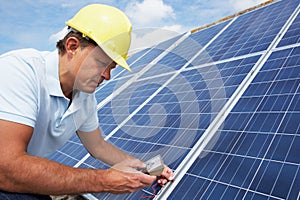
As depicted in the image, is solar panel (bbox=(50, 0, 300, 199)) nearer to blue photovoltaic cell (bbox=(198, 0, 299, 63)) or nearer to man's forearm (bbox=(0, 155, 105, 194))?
blue photovoltaic cell (bbox=(198, 0, 299, 63))

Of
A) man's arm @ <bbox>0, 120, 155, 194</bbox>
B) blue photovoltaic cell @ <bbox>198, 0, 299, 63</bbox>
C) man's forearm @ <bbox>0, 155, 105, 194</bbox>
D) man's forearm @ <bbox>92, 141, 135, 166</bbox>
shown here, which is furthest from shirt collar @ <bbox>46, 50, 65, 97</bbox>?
blue photovoltaic cell @ <bbox>198, 0, 299, 63</bbox>

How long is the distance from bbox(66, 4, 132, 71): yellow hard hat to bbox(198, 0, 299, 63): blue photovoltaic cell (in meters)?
3.81

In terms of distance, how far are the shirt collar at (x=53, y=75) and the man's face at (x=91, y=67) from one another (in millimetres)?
209

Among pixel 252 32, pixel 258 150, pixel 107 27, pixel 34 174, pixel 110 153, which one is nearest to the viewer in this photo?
pixel 34 174

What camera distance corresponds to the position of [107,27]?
2643 millimetres

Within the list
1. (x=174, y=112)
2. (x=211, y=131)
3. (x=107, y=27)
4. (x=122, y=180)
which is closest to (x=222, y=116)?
(x=211, y=131)

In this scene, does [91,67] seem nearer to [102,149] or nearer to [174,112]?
[102,149]

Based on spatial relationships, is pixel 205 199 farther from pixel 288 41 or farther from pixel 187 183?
pixel 288 41

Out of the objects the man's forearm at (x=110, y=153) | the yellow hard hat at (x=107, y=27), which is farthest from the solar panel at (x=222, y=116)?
the yellow hard hat at (x=107, y=27)

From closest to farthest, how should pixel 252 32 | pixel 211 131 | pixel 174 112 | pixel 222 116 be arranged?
pixel 211 131
pixel 222 116
pixel 174 112
pixel 252 32

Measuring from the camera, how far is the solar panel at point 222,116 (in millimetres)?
3023

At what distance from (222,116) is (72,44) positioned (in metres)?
2.46

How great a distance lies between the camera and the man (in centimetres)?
212

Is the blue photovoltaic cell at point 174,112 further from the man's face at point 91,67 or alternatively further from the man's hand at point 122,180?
the man's face at point 91,67
